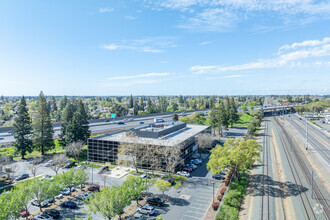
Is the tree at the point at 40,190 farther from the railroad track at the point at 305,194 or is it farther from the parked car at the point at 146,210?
the railroad track at the point at 305,194

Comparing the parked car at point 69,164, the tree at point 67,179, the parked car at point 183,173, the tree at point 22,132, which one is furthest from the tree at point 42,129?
the parked car at point 183,173

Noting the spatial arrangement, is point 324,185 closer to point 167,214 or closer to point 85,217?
point 167,214

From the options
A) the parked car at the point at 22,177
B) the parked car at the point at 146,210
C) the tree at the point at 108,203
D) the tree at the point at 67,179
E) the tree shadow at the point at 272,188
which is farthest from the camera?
the parked car at the point at 22,177

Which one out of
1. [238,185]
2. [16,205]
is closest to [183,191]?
[238,185]

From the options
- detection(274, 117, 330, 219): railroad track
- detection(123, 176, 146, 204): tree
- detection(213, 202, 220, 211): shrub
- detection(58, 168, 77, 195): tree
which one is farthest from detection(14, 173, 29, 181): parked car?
detection(274, 117, 330, 219): railroad track

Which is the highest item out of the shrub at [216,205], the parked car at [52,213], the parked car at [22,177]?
the shrub at [216,205]

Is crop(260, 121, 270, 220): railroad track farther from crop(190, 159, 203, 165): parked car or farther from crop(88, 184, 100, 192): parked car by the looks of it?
crop(88, 184, 100, 192): parked car
